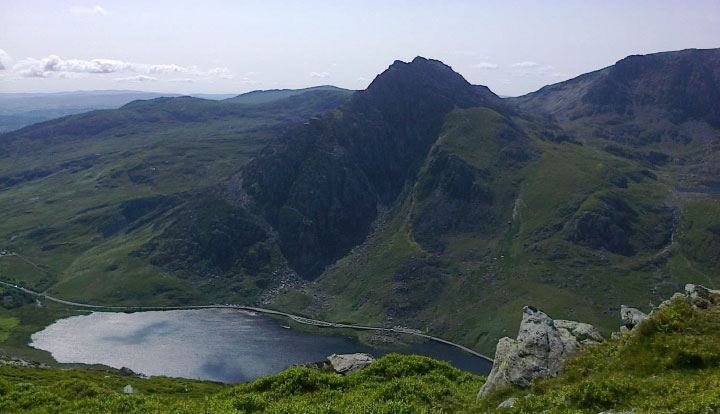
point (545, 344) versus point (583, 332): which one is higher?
point (545, 344)

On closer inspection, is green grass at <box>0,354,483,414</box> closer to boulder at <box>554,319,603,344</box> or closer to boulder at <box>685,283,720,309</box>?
boulder at <box>554,319,603,344</box>

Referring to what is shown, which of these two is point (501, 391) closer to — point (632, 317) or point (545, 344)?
point (545, 344)

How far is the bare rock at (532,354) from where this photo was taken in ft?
101

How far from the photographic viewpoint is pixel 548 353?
3244cm

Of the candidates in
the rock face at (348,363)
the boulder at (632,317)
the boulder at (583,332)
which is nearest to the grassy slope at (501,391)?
the boulder at (632,317)

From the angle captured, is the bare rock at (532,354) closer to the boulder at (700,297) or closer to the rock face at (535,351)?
the rock face at (535,351)

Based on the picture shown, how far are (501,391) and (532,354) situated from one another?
4256 millimetres

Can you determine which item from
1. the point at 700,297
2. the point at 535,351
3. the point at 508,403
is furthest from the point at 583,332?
A: the point at 508,403

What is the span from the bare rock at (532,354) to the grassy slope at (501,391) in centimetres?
110

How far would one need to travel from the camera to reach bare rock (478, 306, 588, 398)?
1211 inches

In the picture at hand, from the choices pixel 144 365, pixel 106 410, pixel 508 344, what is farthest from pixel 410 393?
pixel 144 365

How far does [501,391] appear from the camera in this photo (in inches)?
1181

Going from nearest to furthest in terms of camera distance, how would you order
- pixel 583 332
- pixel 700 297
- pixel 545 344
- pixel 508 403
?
pixel 508 403, pixel 700 297, pixel 545 344, pixel 583 332

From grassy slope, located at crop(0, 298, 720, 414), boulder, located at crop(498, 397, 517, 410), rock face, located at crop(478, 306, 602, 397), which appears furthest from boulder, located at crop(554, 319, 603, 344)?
boulder, located at crop(498, 397, 517, 410)
